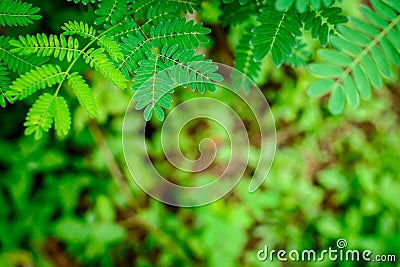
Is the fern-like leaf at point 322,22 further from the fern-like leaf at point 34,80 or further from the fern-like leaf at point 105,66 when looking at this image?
the fern-like leaf at point 34,80

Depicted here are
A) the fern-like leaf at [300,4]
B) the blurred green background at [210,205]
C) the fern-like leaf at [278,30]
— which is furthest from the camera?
the blurred green background at [210,205]

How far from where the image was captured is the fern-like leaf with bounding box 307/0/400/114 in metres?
0.94

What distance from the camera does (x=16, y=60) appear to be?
1.02 metres

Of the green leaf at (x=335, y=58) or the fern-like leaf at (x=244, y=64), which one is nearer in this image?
the green leaf at (x=335, y=58)

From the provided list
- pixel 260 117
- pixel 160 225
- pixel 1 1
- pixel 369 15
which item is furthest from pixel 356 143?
pixel 1 1

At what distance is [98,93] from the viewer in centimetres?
211

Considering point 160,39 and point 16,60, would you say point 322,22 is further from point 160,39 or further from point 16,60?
point 16,60

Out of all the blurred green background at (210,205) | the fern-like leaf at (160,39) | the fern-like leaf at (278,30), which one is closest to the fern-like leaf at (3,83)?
the fern-like leaf at (160,39)

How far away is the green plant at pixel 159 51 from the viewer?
95cm

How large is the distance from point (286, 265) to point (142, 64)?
1.68 meters

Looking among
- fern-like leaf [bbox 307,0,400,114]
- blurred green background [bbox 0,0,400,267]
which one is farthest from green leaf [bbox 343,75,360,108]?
blurred green background [bbox 0,0,400,267]

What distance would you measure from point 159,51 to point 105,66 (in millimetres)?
157

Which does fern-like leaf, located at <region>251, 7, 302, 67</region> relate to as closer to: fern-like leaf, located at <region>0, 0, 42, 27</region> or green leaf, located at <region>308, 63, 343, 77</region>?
green leaf, located at <region>308, 63, 343, 77</region>

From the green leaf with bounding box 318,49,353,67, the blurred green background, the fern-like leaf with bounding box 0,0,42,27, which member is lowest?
the blurred green background
